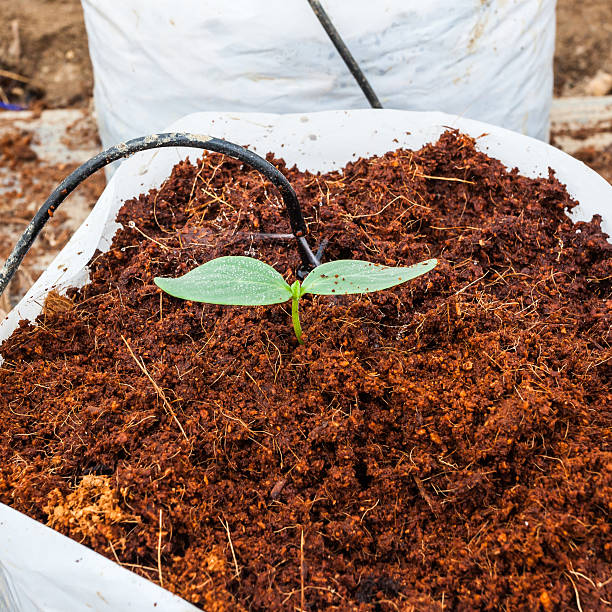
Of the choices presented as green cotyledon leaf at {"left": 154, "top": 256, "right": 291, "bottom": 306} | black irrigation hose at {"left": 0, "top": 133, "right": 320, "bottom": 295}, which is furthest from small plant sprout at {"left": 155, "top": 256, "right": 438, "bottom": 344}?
black irrigation hose at {"left": 0, "top": 133, "right": 320, "bottom": 295}

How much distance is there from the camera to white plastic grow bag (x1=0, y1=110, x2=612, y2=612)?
0.70 metres

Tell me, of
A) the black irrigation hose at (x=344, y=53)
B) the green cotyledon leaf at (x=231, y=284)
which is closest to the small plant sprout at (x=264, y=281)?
the green cotyledon leaf at (x=231, y=284)

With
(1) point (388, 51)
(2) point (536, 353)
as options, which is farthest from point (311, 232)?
(1) point (388, 51)

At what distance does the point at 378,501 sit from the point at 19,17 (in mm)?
2205

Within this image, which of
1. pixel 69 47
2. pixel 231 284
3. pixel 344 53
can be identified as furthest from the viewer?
pixel 69 47

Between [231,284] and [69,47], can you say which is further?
[69,47]

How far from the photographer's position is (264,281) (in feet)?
2.53

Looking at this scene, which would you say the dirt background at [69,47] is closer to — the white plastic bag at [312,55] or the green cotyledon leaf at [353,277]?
the white plastic bag at [312,55]

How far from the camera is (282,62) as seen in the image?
1.24 m

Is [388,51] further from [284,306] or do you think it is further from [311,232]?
[284,306]

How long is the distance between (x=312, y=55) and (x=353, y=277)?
64cm

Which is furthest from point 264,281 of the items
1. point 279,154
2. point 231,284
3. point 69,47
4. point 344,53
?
point 69,47

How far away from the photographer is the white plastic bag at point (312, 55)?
1187 millimetres

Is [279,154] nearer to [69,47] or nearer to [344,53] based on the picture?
[344,53]
